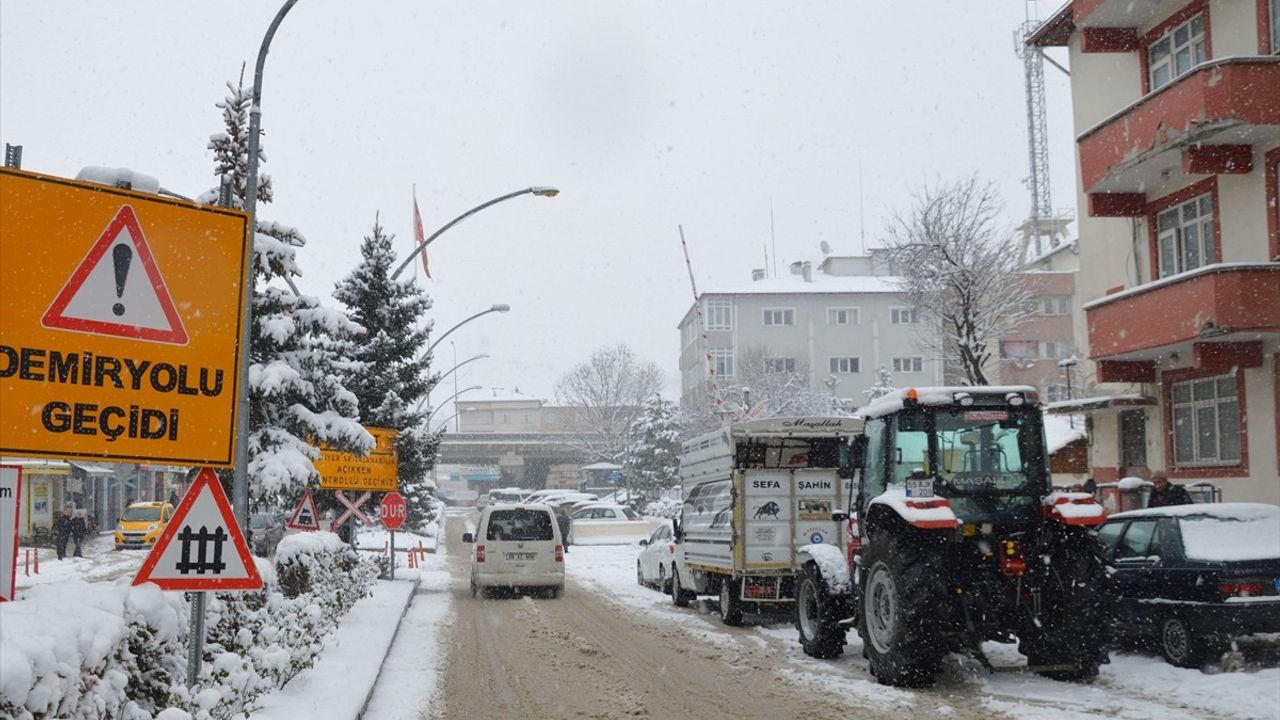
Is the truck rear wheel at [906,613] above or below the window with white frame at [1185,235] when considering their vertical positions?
below

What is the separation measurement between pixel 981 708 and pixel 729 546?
22.8 ft

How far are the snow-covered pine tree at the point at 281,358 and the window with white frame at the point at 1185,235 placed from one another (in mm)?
14297

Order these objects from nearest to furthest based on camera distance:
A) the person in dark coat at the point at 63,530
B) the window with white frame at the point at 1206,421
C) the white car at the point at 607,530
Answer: the window with white frame at the point at 1206,421 → the person in dark coat at the point at 63,530 → the white car at the point at 607,530

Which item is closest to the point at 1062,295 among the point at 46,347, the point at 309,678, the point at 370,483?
the point at 370,483

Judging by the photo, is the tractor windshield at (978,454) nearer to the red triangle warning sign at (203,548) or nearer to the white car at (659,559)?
the red triangle warning sign at (203,548)

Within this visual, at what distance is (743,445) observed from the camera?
16562 mm

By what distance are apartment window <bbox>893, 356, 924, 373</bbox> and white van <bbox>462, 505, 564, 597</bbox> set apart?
67149 millimetres

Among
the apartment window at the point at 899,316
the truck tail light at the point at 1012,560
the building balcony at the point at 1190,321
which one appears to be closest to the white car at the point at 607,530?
the building balcony at the point at 1190,321

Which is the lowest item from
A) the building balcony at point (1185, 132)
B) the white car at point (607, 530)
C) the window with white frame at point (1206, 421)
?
the white car at point (607, 530)

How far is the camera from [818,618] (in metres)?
12.6

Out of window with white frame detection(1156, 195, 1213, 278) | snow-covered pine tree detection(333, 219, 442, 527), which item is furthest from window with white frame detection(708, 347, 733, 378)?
window with white frame detection(1156, 195, 1213, 278)

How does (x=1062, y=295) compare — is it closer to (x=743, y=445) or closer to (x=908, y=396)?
(x=743, y=445)

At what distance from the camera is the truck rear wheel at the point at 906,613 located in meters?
10.2

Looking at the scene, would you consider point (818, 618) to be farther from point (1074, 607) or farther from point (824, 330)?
point (824, 330)
